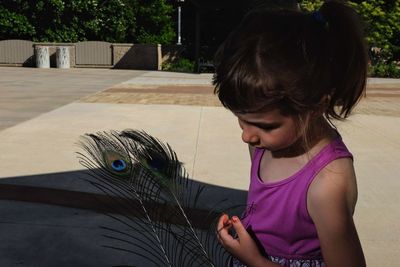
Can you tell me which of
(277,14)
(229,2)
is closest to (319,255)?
(277,14)

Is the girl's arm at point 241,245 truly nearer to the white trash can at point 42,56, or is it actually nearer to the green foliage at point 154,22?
the white trash can at point 42,56

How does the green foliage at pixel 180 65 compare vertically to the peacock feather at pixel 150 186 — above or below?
below

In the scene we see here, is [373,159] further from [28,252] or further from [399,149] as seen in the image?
[28,252]

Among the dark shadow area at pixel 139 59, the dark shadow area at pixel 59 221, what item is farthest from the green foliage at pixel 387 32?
the dark shadow area at pixel 59 221

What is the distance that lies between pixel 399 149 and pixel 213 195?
12.9ft

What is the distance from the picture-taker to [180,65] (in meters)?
31.3

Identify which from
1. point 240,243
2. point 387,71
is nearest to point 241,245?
point 240,243

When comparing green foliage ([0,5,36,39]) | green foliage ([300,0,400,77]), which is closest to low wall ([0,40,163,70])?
green foliage ([0,5,36,39])

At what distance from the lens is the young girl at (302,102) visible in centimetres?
124

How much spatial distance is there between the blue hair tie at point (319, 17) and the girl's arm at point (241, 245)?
526 millimetres

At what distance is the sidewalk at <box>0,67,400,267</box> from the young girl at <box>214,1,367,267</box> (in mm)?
787

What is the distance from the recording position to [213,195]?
5.32 meters

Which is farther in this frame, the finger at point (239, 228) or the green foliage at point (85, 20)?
the green foliage at point (85, 20)

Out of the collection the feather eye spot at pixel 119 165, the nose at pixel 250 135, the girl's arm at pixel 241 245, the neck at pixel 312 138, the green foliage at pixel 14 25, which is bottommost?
the green foliage at pixel 14 25
